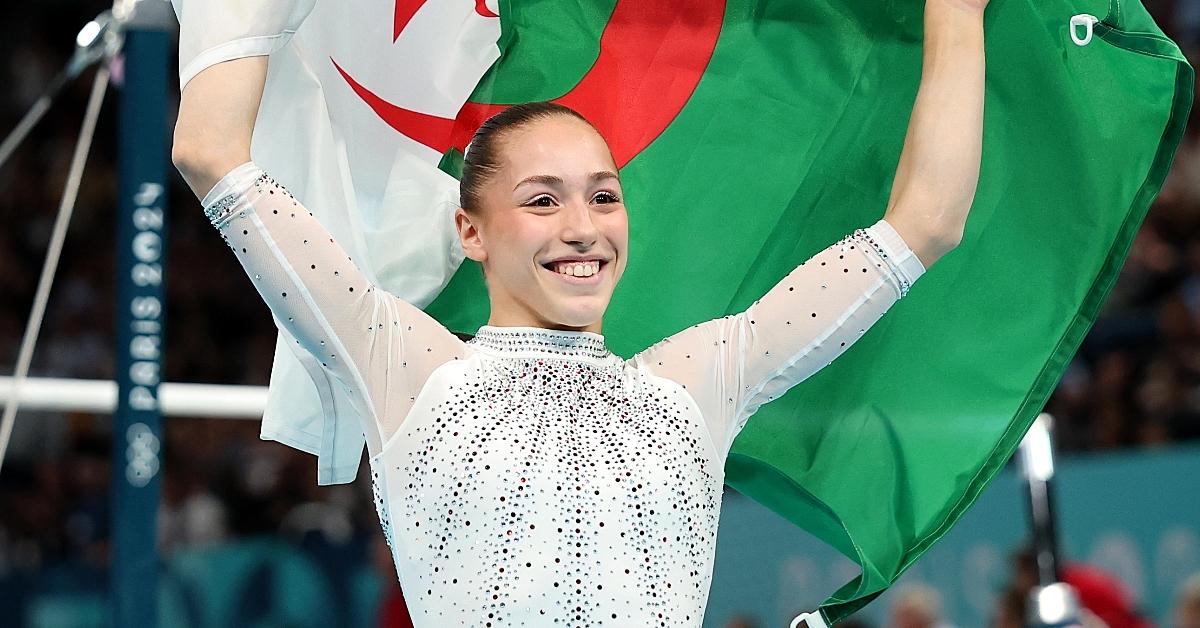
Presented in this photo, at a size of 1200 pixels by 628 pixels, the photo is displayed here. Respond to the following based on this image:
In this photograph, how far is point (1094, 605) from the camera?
4477 mm

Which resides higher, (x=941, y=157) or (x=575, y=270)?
(x=941, y=157)

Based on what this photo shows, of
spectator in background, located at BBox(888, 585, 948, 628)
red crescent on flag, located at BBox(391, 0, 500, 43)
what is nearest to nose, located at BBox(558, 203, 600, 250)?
red crescent on flag, located at BBox(391, 0, 500, 43)

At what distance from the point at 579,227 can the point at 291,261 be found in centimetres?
38

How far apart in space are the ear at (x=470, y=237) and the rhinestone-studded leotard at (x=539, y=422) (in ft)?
0.36

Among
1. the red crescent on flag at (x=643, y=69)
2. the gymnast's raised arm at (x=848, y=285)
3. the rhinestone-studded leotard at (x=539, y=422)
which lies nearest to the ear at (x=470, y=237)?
the rhinestone-studded leotard at (x=539, y=422)

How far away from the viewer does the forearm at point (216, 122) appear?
190cm

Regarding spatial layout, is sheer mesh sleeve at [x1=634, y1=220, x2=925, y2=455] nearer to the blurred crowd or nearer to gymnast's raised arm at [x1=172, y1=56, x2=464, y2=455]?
gymnast's raised arm at [x1=172, y1=56, x2=464, y2=455]

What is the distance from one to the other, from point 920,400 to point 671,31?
757mm

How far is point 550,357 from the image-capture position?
2.04 m

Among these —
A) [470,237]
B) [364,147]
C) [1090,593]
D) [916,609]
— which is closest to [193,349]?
[916,609]

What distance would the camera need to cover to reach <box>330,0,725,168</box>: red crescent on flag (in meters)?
2.60

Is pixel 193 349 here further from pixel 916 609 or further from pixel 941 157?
pixel 941 157

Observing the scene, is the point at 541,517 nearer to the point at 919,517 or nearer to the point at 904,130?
the point at 919,517

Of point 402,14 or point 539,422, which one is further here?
point 402,14
